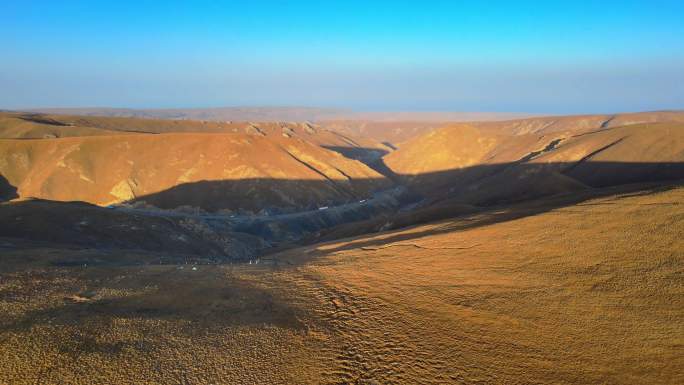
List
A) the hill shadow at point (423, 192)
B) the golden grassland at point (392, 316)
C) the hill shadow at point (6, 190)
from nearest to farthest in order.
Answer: the golden grassland at point (392, 316)
the hill shadow at point (423, 192)
the hill shadow at point (6, 190)

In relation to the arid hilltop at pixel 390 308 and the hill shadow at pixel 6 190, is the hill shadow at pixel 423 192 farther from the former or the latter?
the hill shadow at pixel 6 190

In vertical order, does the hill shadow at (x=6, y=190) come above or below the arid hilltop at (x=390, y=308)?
A: below

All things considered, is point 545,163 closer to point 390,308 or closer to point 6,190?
point 390,308

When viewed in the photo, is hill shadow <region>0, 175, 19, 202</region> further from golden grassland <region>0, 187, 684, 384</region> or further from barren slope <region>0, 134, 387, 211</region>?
golden grassland <region>0, 187, 684, 384</region>

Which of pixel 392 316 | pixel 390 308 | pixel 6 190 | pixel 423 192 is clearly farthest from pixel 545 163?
pixel 6 190

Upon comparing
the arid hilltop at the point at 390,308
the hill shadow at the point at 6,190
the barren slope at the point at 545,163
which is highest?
the barren slope at the point at 545,163

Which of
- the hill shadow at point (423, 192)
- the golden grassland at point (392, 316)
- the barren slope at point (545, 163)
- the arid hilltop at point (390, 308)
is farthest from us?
the barren slope at point (545, 163)

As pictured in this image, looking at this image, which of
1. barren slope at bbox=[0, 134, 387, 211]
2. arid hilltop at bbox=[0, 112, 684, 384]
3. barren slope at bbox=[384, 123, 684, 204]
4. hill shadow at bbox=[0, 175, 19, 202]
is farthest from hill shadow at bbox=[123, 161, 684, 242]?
hill shadow at bbox=[0, 175, 19, 202]

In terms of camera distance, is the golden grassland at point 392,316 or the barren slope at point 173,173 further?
the barren slope at point 173,173

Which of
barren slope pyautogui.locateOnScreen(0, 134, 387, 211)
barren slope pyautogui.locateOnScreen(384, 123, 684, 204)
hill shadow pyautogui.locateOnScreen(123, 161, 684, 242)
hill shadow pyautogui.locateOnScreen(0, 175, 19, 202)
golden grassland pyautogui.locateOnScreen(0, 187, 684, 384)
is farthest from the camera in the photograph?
hill shadow pyautogui.locateOnScreen(0, 175, 19, 202)

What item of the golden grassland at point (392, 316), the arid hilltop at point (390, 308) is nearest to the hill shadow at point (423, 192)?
the arid hilltop at point (390, 308)
